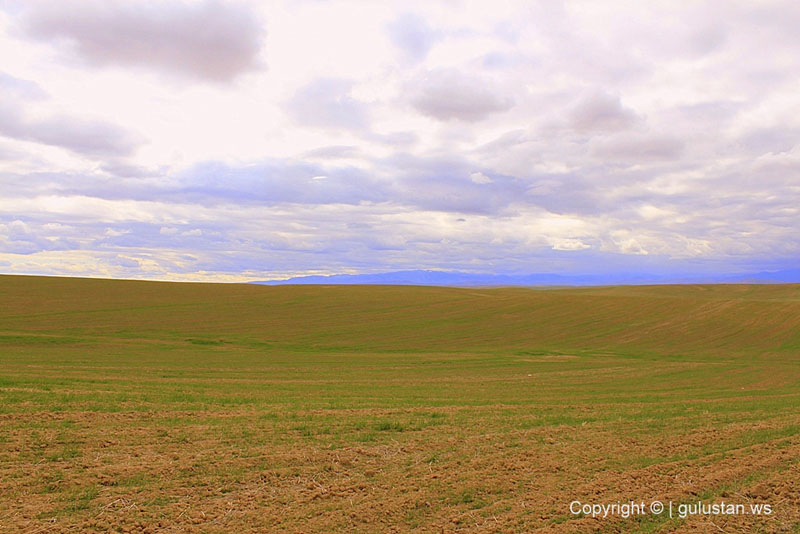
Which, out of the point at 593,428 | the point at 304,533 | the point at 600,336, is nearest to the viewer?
the point at 304,533

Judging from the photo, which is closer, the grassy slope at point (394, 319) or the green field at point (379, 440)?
the green field at point (379, 440)

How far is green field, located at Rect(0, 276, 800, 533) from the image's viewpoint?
755cm

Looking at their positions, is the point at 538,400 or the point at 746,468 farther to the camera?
the point at 538,400

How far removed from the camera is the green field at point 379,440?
24.8 ft

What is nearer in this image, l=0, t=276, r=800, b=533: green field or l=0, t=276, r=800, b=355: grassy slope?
l=0, t=276, r=800, b=533: green field

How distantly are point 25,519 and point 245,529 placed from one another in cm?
297

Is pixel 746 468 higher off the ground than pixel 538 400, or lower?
higher

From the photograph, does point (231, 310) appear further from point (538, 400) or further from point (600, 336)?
point (538, 400)

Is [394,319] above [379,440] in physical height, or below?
below

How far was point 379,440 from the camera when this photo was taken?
37.9ft

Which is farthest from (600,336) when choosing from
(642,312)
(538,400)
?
(538,400)

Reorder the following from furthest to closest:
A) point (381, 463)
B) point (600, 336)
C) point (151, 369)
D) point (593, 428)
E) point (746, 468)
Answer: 1. point (600, 336)
2. point (151, 369)
3. point (593, 428)
4. point (381, 463)
5. point (746, 468)

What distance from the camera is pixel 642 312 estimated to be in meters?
61.8

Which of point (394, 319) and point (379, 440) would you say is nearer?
point (379, 440)
